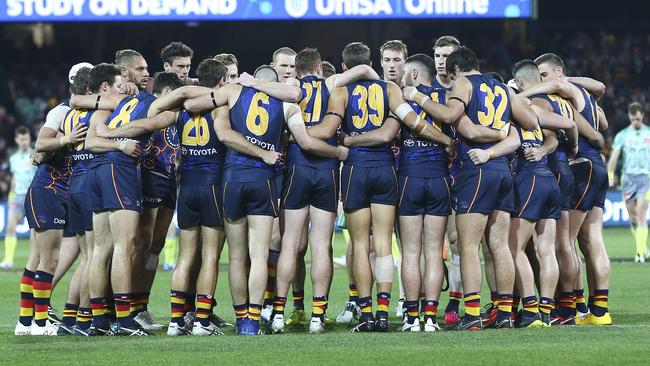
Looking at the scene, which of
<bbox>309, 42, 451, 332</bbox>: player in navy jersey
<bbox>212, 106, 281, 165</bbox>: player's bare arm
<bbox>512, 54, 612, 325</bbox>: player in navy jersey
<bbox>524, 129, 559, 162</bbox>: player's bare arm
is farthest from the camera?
<bbox>512, 54, 612, 325</bbox>: player in navy jersey

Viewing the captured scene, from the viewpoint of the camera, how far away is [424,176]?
35.6 ft

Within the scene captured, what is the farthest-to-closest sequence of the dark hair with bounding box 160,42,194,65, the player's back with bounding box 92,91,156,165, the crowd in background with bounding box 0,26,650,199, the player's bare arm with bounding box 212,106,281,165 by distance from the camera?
1. the crowd in background with bounding box 0,26,650,199
2. the dark hair with bounding box 160,42,194,65
3. the player's back with bounding box 92,91,156,165
4. the player's bare arm with bounding box 212,106,281,165

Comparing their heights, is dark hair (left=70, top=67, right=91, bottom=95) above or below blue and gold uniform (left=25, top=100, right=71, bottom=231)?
above

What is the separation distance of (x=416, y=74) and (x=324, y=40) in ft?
76.8

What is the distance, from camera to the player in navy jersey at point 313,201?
36.0ft

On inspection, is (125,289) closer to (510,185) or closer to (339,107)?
(339,107)

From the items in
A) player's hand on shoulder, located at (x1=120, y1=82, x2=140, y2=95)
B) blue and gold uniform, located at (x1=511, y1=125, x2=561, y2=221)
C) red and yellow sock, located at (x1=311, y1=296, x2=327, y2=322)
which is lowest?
red and yellow sock, located at (x1=311, y1=296, x2=327, y2=322)

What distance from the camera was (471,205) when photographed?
35.0 feet

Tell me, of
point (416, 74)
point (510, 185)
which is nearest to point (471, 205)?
point (510, 185)

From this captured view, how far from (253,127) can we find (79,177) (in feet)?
5.89

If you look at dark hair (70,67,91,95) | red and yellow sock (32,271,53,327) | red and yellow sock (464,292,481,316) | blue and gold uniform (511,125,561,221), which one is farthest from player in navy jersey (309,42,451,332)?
red and yellow sock (32,271,53,327)

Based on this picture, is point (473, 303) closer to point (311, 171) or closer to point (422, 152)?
point (422, 152)

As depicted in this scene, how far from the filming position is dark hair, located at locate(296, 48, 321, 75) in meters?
11.2

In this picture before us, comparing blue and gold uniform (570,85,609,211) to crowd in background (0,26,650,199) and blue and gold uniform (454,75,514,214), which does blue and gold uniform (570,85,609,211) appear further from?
crowd in background (0,26,650,199)
